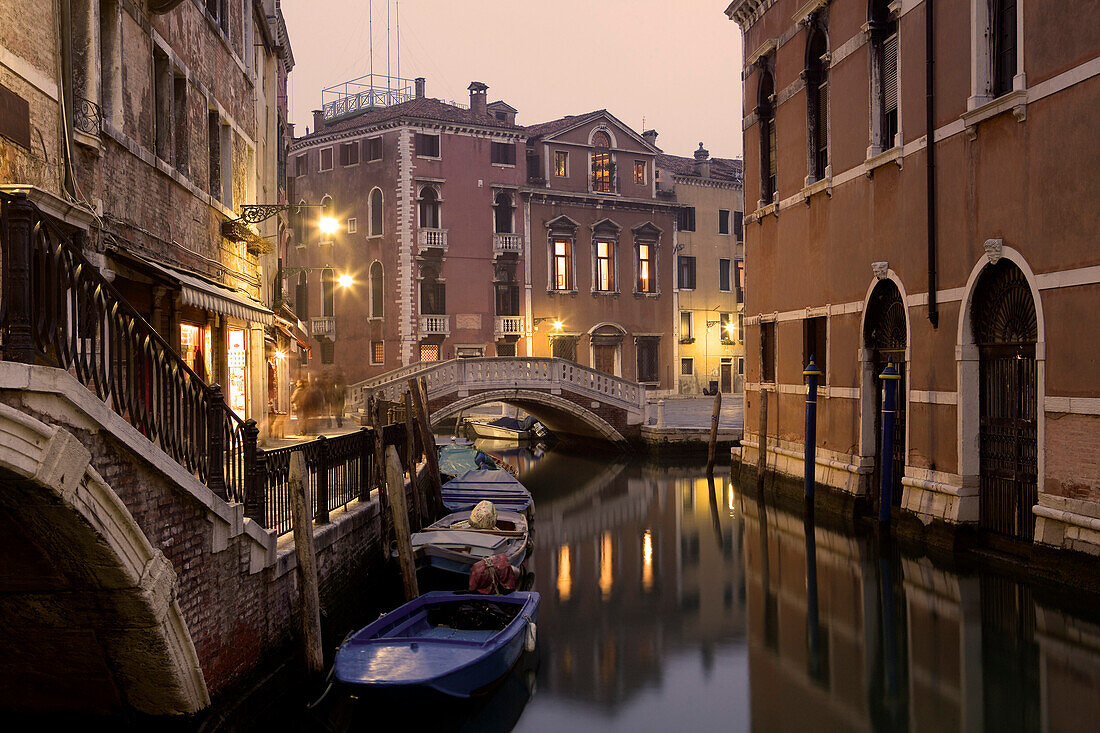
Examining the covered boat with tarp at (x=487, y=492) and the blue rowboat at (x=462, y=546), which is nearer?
the blue rowboat at (x=462, y=546)

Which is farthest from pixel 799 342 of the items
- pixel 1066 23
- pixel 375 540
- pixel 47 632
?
pixel 47 632

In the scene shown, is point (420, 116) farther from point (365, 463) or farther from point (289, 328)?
point (365, 463)

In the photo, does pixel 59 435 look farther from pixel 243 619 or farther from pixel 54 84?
pixel 54 84

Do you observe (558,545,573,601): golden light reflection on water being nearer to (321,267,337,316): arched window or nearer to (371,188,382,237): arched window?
(371,188,382,237): arched window

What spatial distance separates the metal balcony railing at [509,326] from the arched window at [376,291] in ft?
13.2

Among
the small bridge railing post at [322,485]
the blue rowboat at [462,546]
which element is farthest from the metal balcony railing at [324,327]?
the small bridge railing post at [322,485]

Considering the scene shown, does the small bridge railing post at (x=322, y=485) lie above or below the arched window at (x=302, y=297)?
below

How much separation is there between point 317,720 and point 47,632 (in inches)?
84.2

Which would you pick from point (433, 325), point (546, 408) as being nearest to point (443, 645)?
point (546, 408)

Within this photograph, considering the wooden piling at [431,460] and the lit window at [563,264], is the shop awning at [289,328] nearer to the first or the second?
the wooden piling at [431,460]

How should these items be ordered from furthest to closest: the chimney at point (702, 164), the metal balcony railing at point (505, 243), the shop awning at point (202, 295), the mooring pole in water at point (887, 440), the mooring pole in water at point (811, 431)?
the chimney at point (702, 164), the metal balcony railing at point (505, 243), the mooring pole in water at point (811, 431), the mooring pole in water at point (887, 440), the shop awning at point (202, 295)

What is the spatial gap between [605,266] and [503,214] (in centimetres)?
449

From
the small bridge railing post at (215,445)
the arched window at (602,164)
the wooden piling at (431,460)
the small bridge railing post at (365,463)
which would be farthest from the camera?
the arched window at (602,164)

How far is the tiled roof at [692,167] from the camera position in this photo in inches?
1495
